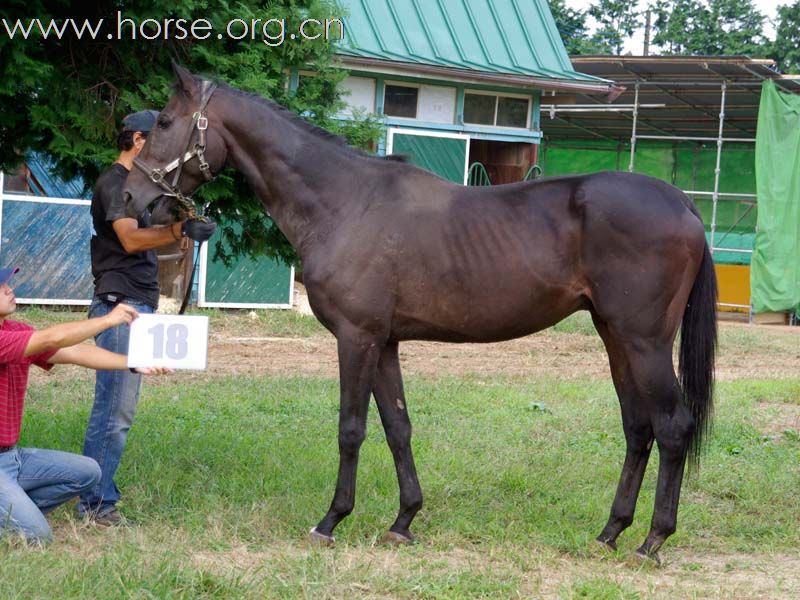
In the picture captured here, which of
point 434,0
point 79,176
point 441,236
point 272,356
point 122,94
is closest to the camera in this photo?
point 441,236

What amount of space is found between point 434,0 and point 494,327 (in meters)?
12.0

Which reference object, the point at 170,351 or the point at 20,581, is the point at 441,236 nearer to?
the point at 170,351

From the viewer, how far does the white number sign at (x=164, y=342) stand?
450cm

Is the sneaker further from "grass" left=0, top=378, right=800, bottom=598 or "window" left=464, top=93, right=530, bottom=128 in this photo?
"window" left=464, top=93, right=530, bottom=128

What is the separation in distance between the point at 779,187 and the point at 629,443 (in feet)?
42.7

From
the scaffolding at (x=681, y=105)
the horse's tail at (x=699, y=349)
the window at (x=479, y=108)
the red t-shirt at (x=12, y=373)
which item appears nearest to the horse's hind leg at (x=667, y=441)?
the horse's tail at (x=699, y=349)

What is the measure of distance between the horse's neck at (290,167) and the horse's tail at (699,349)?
1796 millimetres

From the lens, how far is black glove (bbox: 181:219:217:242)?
4.97m

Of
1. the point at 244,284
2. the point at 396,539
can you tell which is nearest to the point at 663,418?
the point at 396,539

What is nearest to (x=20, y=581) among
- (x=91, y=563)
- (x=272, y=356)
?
(x=91, y=563)

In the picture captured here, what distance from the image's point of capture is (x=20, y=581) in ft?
13.0

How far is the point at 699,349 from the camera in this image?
5.14 meters

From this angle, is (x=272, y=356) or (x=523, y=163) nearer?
(x=272, y=356)

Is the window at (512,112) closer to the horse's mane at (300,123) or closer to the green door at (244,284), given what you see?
the green door at (244,284)
